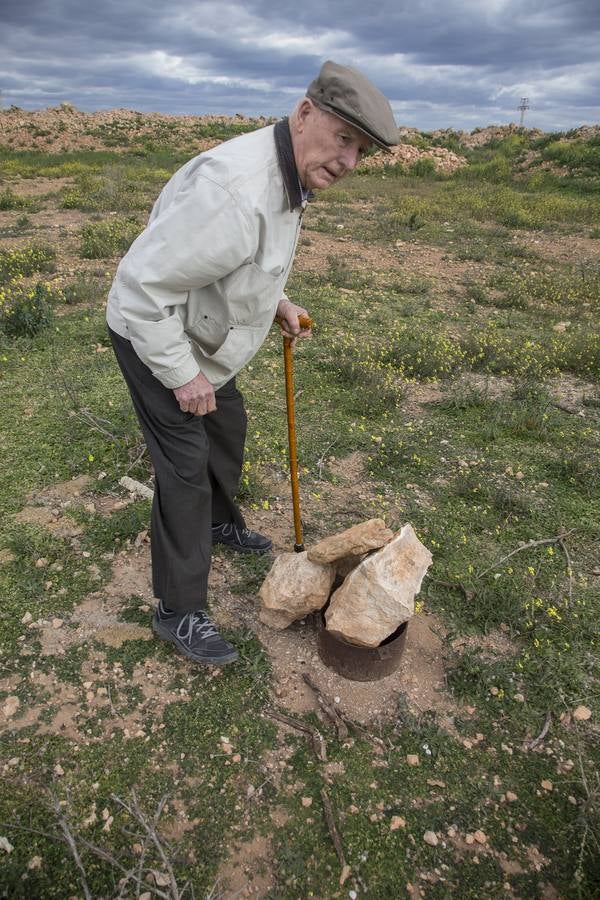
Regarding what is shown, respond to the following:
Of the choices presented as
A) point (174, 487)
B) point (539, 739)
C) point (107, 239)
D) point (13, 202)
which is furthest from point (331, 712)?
point (13, 202)

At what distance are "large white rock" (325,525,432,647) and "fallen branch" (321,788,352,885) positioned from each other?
579mm

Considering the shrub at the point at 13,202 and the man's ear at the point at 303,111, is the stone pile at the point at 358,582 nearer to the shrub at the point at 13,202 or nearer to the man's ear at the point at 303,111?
the man's ear at the point at 303,111

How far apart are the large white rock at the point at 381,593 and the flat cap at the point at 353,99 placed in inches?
57.4

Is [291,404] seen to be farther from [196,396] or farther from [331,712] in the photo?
[331,712]

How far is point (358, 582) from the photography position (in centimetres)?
235

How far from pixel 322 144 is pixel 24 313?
4408 millimetres

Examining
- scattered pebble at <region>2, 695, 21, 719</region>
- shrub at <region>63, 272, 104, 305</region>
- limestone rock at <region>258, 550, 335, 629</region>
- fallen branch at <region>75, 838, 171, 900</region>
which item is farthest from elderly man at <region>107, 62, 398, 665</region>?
shrub at <region>63, 272, 104, 305</region>

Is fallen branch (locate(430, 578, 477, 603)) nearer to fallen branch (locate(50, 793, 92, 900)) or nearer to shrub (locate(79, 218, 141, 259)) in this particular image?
fallen branch (locate(50, 793, 92, 900))

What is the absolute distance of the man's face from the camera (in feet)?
6.05

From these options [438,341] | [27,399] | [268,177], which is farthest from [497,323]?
[268,177]

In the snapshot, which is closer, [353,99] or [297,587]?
[353,99]

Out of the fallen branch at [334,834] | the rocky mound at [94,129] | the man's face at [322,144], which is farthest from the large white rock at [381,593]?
the rocky mound at [94,129]

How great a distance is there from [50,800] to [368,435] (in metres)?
3.01

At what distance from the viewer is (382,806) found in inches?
82.7
